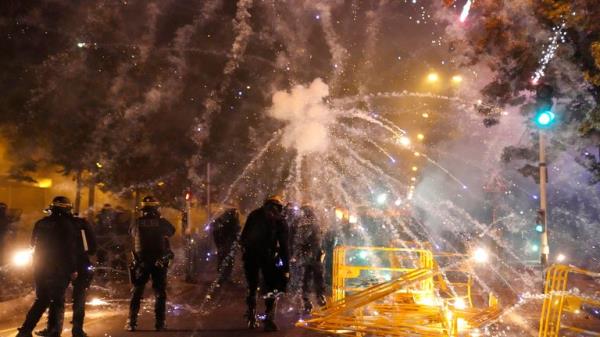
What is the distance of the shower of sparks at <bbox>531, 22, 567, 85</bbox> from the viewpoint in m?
13.9

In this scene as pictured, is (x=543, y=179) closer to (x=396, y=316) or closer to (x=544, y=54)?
(x=544, y=54)

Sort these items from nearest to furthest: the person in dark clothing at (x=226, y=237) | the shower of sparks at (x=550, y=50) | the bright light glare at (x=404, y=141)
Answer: the person in dark clothing at (x=226, y=237) < the shower of sparks at (x=550, y=50) < the bright light glare at (x=404, y=141)

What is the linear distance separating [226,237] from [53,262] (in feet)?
21.4

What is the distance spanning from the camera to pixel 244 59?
2175 centimetres

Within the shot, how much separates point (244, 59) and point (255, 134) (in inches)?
124

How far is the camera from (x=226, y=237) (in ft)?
42.3

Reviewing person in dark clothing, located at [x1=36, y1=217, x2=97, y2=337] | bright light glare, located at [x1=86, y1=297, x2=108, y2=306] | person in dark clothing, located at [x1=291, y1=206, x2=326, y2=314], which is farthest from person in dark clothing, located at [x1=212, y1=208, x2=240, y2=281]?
person in dark clothing, located at [x1=36, y1=217, x2=97, y2=337]

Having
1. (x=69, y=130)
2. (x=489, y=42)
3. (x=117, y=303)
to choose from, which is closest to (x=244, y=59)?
(x=69, y=130)

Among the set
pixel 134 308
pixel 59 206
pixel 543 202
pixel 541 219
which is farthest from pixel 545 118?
pixel 59 206

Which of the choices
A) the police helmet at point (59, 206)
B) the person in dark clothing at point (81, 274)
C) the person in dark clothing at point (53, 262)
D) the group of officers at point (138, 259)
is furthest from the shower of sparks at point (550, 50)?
the person in dark clothing at point (53, 262)

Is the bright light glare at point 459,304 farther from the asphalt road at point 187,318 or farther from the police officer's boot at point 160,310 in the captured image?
the police officer's boot at point 160,310

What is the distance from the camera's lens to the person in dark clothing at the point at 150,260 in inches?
284

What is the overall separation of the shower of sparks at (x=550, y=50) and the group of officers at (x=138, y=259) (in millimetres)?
9911

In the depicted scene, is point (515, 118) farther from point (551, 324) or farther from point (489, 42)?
point (551, 324)
